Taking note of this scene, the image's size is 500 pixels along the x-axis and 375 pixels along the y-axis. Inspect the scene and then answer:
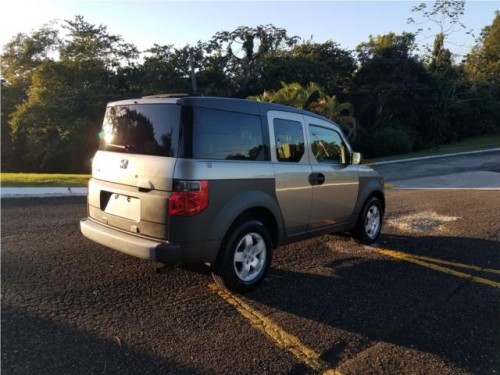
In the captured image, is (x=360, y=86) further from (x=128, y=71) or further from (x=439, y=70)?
(x=128, y=71)

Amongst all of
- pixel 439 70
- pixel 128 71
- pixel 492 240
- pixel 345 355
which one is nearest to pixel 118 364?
pixel 345 355

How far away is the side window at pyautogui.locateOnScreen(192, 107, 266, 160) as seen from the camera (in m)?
3.95

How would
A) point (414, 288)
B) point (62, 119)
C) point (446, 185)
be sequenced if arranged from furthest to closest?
1. point (62, 119)
2. point (446, 185)
3. point (414, 288)

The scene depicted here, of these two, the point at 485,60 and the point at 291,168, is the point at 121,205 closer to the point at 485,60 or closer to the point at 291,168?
the point at 291,168

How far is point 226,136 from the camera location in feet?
13.8

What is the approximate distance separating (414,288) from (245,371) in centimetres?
259

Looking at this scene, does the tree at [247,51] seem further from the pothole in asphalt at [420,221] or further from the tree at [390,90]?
the pothole in asphalt at [420,221]

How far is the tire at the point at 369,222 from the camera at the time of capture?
20.8ft

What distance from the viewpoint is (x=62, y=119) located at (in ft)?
97.3

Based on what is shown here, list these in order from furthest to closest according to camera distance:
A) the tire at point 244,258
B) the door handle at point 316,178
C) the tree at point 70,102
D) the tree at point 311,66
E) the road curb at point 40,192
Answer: the tree at point 311,66 < the tree at point 70,102 < the road curb at point 40,192 < the door handle at point 316,178 < the tire at point 244,258

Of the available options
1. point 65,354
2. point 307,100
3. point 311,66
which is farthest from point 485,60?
point 65,354

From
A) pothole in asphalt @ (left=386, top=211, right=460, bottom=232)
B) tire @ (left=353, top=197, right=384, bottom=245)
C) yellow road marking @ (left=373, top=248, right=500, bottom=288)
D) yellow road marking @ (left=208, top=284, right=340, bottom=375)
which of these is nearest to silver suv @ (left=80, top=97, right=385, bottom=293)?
yellow road marking @ (left=208, top=284, right=340, bottom=375)

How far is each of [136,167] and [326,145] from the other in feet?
8.94

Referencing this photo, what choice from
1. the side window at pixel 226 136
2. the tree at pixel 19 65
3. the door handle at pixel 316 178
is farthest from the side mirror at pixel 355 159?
the tree at pixel 19 65
